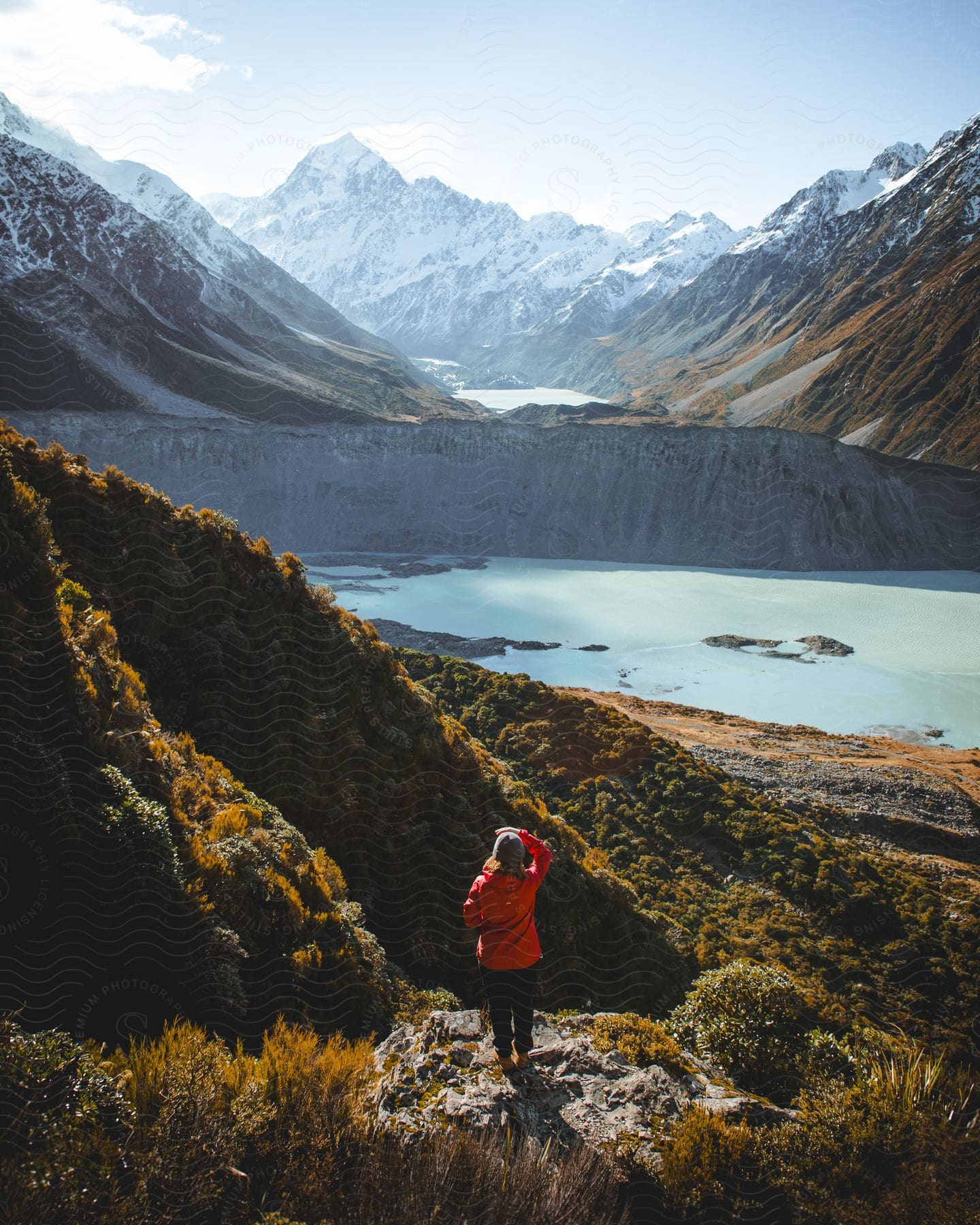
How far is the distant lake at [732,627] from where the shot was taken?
29.1 m

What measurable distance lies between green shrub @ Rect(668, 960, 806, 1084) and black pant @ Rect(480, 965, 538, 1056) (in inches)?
73.3

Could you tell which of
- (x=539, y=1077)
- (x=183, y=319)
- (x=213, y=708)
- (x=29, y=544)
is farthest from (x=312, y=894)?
(x=183, y=319)

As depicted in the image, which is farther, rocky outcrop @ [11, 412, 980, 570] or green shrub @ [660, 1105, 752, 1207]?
rocky outcrop @ [11, 412, 980, 570]

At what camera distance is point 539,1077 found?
397 centimetres

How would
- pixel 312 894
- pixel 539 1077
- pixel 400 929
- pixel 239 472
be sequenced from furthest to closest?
1. pixel 239 472
2. pixel 400 929
3. pixel 312 894
4. pixel 539 1077

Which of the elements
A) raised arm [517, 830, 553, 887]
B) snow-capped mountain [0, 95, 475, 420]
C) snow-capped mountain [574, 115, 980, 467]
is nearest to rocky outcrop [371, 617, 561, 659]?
raised arm [517, 830, 553, 887]

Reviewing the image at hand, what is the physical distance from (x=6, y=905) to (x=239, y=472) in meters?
55.9

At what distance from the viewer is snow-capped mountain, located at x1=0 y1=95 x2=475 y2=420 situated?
208ft

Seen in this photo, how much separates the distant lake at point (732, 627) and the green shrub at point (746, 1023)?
23271 millimetres

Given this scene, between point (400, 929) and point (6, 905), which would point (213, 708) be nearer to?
point (400, 929)

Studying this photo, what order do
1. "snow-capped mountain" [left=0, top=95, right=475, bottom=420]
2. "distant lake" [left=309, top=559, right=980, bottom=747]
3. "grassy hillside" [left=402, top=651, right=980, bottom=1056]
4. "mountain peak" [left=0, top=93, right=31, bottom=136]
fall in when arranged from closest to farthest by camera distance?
"grassy hillside" [left=402, top=651, right=980, bottom=1056]
"distant lake" [left=309, top=559, right=980, bottom=747]
"snow-capped mountain" [left=0, top=95, right=475, bottom=420]
"mountain peak" [left=0, top=93, right=31, bottom=136]

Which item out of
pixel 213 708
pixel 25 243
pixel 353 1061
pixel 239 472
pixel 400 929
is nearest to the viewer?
pixel 353 1061

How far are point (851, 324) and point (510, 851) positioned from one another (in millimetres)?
117772

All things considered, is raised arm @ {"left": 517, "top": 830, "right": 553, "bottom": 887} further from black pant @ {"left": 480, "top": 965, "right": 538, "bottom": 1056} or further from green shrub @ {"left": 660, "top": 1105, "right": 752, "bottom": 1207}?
green shrub @ {"left": 660, "top": 1105, "right": 752, "bottom": 1207}
